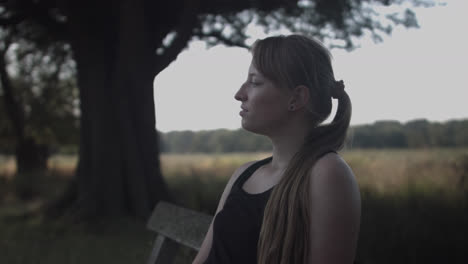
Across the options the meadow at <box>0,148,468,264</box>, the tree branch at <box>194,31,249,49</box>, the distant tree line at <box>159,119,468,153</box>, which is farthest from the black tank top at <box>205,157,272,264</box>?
the tree branch at <box>194,31,249,49</box>

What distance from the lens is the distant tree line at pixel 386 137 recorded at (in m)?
7.00

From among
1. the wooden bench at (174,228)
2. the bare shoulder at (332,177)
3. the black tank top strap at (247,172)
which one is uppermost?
the bare shoulder at (332,177)

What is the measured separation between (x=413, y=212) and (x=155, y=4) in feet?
16.6

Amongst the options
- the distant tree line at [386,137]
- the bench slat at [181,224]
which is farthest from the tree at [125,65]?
the bench slat at [181,224]

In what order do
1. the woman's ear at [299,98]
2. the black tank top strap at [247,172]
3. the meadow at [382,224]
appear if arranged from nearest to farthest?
the woman's ear at [299,98] → the black tank top strap at [247,172] → the meadow at [382,224]

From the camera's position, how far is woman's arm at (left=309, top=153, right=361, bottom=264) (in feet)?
4.17

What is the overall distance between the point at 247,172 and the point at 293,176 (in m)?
0.40

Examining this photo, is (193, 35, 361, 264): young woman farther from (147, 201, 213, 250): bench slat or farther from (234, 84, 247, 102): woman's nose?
(147, 201, 213, 250): bench slat

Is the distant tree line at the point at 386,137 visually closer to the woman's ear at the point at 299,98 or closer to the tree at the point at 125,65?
the tree at the point at 125,65

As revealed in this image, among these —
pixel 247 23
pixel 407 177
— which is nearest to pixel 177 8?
pixel 247 23

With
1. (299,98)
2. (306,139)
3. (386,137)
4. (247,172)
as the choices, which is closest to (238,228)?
(247,172)

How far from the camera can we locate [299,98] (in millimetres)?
1512

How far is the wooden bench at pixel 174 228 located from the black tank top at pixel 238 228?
0.48 meters

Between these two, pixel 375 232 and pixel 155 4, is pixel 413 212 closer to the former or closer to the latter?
pixel 375 232
